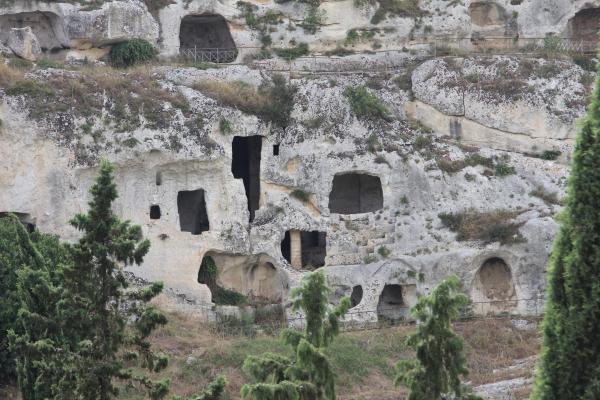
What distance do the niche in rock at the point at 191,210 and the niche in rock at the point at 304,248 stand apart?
2.89 m

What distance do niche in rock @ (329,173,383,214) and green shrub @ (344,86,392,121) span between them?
8.72ft

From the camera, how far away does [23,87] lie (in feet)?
134

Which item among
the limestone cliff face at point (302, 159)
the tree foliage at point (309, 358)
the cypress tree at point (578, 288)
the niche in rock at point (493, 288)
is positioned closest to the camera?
the cypress tree at point (578, 288)

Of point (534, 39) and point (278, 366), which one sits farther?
Answer: point (534, 39)

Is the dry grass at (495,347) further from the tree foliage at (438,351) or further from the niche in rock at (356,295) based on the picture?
the tree foliage at (438,351)

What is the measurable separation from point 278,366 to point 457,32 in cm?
2622

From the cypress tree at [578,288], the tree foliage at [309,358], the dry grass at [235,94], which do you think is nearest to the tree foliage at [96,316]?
the tree foliage at [309,358]

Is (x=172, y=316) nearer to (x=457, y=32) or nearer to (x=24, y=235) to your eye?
(x=24, y=235)

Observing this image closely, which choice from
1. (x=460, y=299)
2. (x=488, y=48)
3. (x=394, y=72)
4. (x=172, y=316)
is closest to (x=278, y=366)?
(x=460, y=299)

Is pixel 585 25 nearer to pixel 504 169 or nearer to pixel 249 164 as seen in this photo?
pixel 504 169

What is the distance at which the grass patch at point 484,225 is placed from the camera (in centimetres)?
4156

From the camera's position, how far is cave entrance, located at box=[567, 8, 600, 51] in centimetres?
4944

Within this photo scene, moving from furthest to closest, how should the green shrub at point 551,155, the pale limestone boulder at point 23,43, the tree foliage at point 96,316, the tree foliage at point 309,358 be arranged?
1. the green shrub at point 551,155
2. the pale limestone boulder at point 23,43
3. the tree foliage at point 96,316
4. the tree foliage at point 309,358

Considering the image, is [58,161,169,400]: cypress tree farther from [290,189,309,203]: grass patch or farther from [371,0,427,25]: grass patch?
[371,0,427,25]: grass patch
